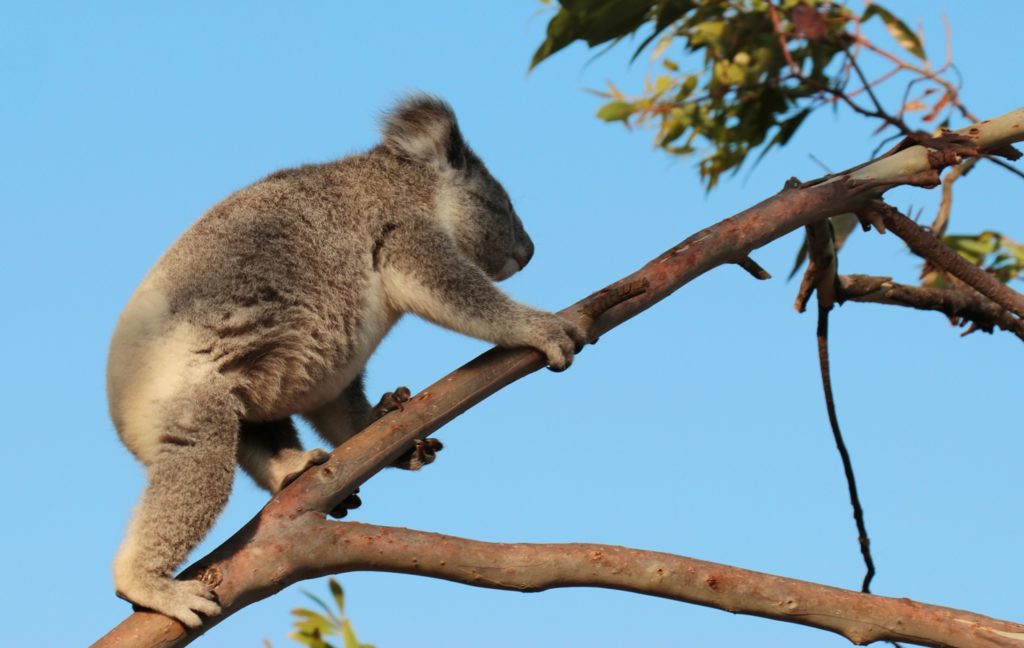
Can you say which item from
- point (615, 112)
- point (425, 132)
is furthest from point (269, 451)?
point (615, 112)

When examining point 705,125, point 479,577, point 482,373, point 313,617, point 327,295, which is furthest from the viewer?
point 705,125

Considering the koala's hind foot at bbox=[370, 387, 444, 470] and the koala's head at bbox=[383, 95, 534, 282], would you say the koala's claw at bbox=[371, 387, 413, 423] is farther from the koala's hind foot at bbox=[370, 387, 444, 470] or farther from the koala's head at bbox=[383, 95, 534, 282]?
the koala's head at bbox=[383, 95, 534, 282]

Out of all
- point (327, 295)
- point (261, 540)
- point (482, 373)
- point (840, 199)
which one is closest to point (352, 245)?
point (327, 295)

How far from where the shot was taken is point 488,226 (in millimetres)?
4500

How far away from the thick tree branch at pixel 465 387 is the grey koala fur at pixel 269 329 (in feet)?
0.24

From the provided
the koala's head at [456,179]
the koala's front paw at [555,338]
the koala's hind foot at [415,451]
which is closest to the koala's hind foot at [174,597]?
the koala's hind foot at [415,451]

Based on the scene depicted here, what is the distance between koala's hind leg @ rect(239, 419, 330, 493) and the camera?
3.85m

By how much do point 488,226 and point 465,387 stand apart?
3.88ft

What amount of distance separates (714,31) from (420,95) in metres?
1.13

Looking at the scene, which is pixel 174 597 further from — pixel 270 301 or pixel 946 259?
pixel 946 259

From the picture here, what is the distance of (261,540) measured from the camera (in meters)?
3.21

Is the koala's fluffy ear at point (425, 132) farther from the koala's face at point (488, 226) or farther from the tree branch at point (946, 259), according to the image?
the tree branch at point (946, 259)

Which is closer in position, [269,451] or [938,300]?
[269,451]

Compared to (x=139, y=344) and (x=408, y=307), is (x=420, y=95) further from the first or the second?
(x=139, y=344)
